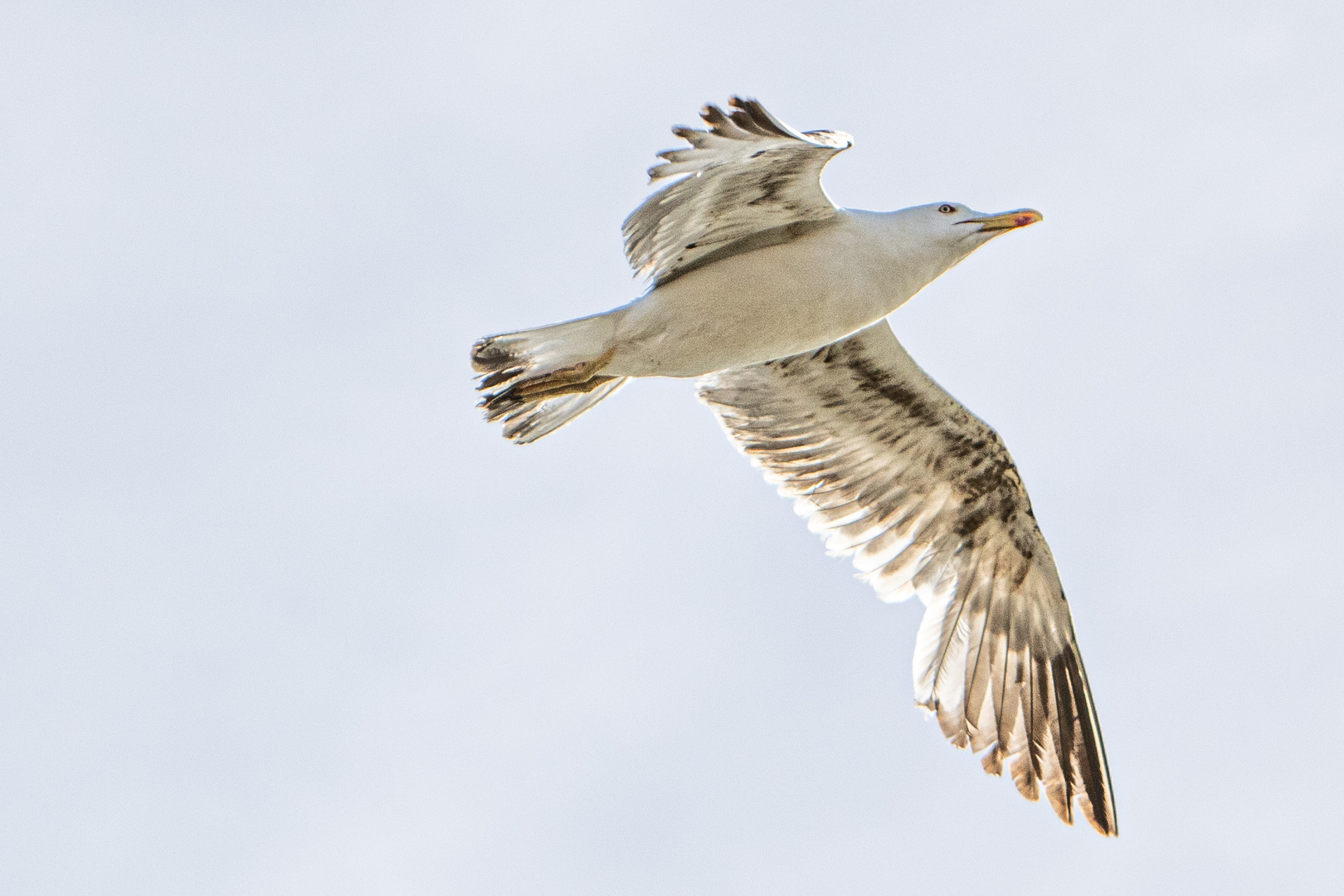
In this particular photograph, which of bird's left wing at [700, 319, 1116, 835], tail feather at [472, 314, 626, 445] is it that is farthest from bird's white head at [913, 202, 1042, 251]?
tail feather at [472, 314, 626, 445]

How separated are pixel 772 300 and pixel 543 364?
51.8 inches

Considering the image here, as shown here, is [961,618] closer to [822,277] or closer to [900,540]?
[900,540]

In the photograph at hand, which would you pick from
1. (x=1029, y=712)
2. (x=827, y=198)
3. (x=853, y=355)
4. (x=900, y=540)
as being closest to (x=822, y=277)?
(x=827, y=198)

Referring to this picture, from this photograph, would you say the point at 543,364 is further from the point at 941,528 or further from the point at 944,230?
the point at 941,528

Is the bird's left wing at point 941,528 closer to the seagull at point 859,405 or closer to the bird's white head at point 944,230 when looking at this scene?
the seagull at point 859,405

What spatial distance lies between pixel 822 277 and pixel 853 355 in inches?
53.4

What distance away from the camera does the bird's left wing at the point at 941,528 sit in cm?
973

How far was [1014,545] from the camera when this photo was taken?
10.2 metres

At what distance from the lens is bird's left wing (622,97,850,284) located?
7203mm

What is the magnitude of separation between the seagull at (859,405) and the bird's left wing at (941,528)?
1 cm

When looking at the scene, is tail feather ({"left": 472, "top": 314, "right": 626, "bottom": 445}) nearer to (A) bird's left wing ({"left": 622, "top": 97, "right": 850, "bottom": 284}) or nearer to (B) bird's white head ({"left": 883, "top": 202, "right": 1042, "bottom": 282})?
(A) bird's left wing ({"left": 622, "top": 97, "right": 850, "bottom": 284})

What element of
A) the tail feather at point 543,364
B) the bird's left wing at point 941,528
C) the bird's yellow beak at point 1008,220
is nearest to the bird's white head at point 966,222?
the bird's yellow beak at point 1008,220

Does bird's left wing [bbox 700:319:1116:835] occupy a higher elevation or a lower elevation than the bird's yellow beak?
lower

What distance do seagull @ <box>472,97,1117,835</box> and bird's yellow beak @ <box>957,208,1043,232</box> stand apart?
0.01 metres
